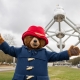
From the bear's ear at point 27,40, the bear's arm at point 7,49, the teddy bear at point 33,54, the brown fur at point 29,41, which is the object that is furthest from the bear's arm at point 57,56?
the bear's arm at point 7,49

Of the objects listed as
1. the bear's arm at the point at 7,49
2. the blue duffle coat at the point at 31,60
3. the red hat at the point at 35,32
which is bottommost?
the blue duffle coat at the point at 31,60

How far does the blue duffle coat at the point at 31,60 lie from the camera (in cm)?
304

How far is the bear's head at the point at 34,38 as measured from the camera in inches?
125

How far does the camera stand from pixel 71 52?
3162 mm

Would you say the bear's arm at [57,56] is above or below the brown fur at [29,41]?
below

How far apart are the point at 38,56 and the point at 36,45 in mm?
170

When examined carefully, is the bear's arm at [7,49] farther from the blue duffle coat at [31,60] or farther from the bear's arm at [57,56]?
the bear's arm at [57,56]

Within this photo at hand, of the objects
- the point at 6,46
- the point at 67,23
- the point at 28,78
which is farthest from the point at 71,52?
the point at 67,23

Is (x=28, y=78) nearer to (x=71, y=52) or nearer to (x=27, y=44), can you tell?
(x=27, y=44)

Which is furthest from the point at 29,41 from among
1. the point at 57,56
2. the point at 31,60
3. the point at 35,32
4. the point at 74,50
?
the point at 74,50

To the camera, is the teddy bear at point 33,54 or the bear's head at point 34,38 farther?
the bear's head at point 34,38

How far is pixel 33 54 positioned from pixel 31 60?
10 centimetres

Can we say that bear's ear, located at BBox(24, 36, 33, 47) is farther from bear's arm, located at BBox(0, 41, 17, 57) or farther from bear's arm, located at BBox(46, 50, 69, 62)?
bear's arm, located at BBox(46, 50, 69, 62)

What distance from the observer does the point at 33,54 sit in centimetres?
316
